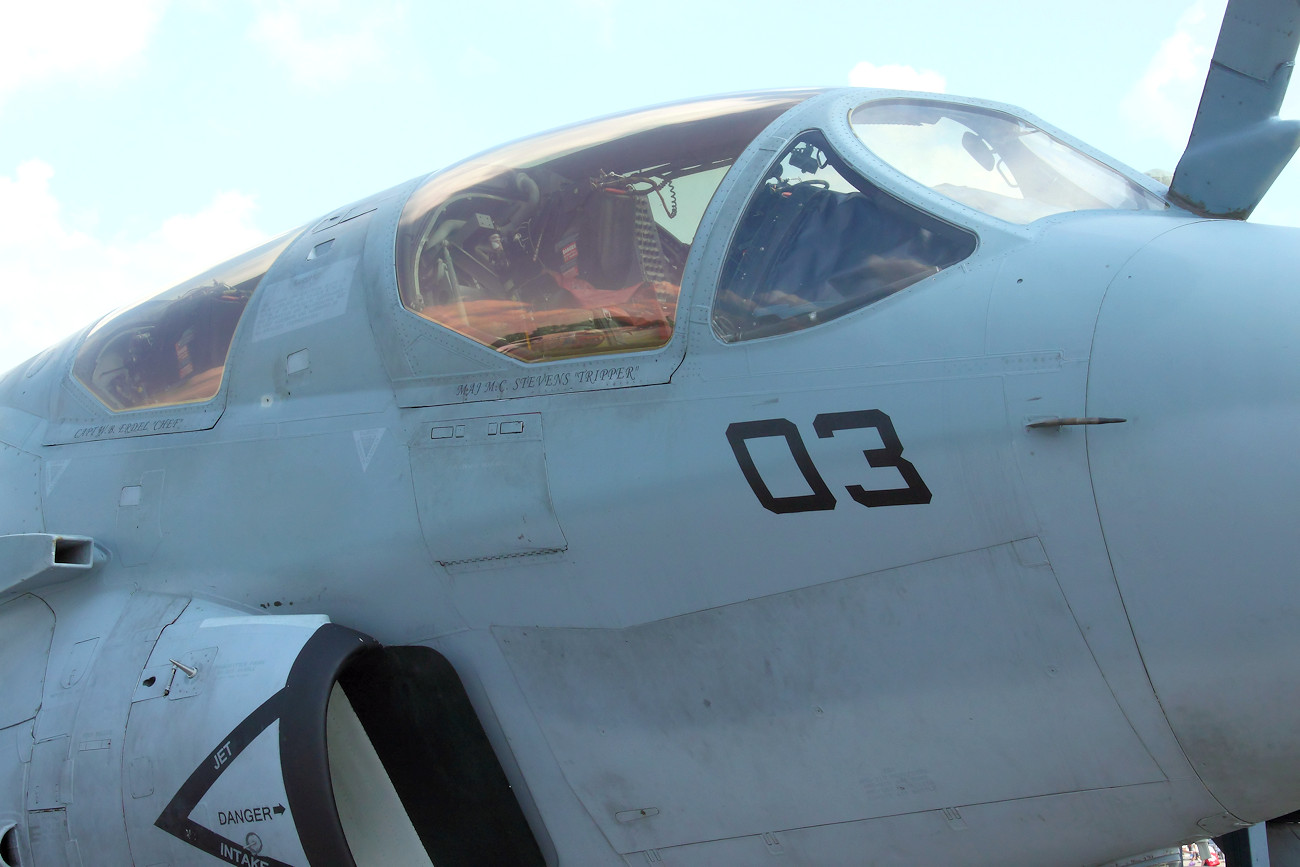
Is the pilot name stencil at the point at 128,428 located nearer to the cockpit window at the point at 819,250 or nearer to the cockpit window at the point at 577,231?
the cockpit window at the point at 577,231

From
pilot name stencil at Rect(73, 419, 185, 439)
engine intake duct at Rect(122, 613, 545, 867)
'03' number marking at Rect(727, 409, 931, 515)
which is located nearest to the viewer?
'03' number marking at Rect(727, 409, 931, 515)

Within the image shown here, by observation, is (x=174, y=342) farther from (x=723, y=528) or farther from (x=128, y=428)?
(x=723, y=528)

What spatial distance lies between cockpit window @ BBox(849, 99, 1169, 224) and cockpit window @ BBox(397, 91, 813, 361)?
0.38m

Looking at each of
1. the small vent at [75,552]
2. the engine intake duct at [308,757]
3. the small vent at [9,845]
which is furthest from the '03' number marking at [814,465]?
the small vent at [9,845]

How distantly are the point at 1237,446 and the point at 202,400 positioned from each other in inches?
151

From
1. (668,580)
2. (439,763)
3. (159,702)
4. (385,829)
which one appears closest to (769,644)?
(668,580)

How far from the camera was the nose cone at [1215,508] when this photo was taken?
242cm

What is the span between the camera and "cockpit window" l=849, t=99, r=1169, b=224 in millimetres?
3359

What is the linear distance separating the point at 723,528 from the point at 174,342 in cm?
309

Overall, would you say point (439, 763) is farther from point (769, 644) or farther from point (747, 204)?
point (747, 204)

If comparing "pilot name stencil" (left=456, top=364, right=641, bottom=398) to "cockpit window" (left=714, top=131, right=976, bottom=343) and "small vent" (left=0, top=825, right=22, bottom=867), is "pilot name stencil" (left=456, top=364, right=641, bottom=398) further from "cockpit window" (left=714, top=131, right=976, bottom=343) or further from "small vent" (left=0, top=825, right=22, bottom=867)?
"small vent" (left=0, top=825, right=22, bottom=867)

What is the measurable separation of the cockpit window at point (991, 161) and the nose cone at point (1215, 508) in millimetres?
725

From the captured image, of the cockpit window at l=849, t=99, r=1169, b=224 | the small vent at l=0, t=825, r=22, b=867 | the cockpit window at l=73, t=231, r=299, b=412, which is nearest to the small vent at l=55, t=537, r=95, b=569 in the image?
the cockpit window at l=73, t=231, r=299, b=412

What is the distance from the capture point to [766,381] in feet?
10.1
